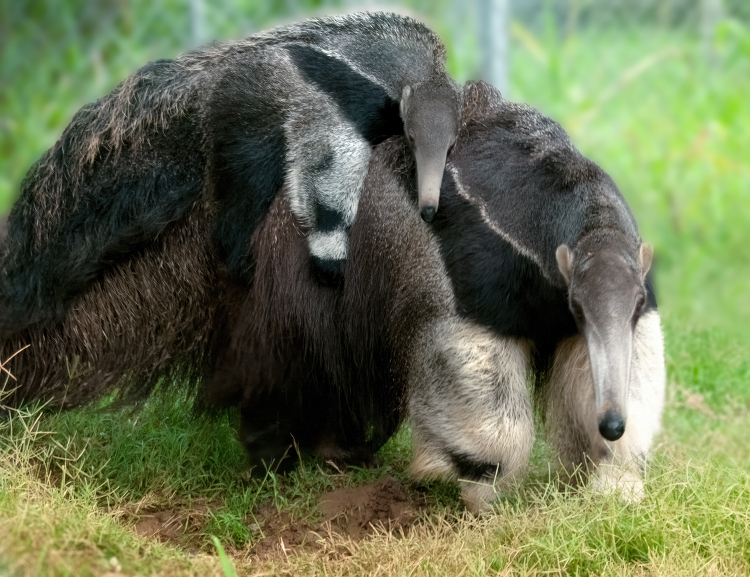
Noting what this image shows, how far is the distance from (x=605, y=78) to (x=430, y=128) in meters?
6.28

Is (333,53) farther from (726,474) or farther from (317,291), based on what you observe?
(726,474)

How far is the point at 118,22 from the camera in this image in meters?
9.47

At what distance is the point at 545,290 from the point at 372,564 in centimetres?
137

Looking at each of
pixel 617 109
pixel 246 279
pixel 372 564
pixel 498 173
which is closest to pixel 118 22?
pixel 617 109

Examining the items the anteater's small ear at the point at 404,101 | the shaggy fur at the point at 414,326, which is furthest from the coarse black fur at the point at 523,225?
the anteater's small ear at the point at 404,101

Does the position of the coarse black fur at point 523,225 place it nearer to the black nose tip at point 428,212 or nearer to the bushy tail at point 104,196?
the black nose tip at point 428,212

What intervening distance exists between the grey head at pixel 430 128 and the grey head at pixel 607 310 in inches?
26.4

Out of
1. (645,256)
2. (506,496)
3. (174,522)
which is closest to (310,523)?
(174,522)

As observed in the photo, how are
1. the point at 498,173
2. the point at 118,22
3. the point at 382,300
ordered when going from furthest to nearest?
the point at 118,22 < the point at 382,300 < the point at 498,173

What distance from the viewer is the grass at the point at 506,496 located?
3553 millimetres

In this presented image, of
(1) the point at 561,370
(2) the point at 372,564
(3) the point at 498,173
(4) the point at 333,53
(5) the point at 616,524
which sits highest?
(4) the point at 333,53

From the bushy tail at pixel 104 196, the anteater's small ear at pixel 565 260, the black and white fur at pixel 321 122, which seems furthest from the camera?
the bushy tail at pixel 104 196

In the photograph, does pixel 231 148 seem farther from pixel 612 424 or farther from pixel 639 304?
pixel 612 424

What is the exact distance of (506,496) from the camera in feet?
13.4
